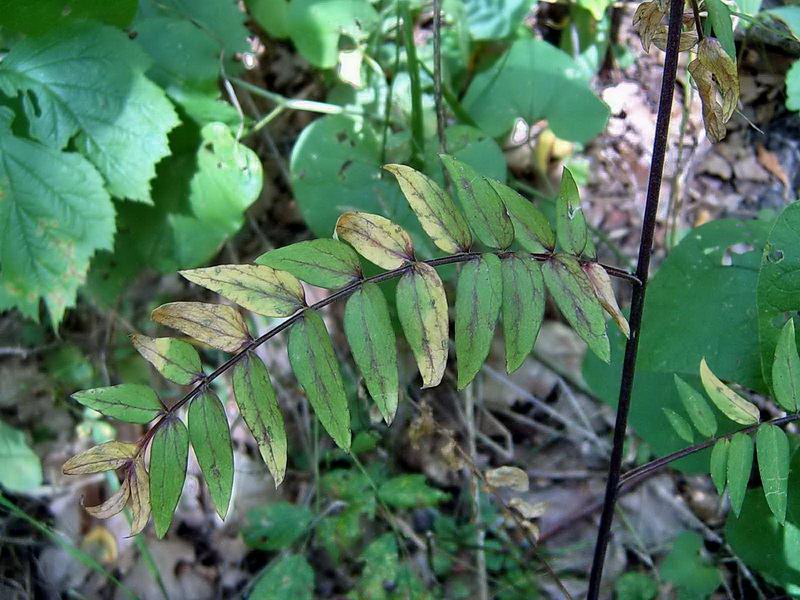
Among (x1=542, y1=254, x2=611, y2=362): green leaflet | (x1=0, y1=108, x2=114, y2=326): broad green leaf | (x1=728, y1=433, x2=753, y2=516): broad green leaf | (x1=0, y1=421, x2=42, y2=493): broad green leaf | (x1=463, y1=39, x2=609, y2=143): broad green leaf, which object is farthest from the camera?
(x1=0, y1=421, x2=42, y2=493): broad green leaf

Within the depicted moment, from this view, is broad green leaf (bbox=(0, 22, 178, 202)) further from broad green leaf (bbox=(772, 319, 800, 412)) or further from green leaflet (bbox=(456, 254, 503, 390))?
broad green leaf (bbox=(772, 319, 800, 412))

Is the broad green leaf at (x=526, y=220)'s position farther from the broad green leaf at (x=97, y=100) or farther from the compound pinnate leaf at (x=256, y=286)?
the broad green leaf at (x=97, y=100)

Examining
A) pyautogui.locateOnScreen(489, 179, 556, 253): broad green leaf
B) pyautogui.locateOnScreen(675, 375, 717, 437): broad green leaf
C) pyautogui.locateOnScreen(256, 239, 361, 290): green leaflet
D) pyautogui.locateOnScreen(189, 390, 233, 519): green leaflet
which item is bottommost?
pyautogui.locateOnScreen(189, 390, 233, 519): green leaflet

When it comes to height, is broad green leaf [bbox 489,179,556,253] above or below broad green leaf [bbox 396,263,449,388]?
above

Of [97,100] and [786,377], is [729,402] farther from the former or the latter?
[97,100]

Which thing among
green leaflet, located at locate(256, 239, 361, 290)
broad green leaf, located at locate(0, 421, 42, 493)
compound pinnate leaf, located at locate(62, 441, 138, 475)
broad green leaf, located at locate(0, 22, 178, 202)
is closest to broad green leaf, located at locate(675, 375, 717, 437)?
green leaflet, located at locate(256, 239, 361, 290)

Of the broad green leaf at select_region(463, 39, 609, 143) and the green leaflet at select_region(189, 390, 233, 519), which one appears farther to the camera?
the broad green leaf at select_region(463, 39, 609, 143)
